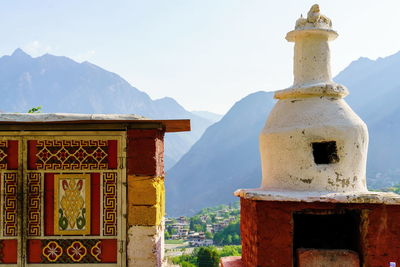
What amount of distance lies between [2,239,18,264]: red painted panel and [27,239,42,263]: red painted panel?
0.66ft

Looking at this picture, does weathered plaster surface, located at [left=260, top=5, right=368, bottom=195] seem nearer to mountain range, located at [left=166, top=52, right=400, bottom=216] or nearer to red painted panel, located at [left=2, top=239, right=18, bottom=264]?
red painted panel, located at [left=2, top=239, right=18, bottom=264]

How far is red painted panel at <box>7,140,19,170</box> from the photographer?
6.30m

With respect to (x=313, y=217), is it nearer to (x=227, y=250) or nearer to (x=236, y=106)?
(x=227, y=250)

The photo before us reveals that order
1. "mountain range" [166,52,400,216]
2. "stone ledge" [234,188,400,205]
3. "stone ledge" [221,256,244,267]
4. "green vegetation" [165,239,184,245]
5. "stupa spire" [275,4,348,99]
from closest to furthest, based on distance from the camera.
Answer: "stone ledge" [234,188,400,205] → "stupa spire" [275,4,348,99] → "stone ledge" [221,256,244,267] → "green vegetation" [165,239,184,245] → "mountain range" [166,52,400,216]

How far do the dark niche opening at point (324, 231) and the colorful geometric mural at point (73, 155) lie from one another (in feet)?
11.1

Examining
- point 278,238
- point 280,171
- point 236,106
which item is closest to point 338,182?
point 280,171

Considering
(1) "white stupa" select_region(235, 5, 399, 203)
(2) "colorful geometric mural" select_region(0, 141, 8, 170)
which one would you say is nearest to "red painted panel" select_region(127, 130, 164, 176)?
(1) "white stupa" select_region(235, 5, 399, 203)

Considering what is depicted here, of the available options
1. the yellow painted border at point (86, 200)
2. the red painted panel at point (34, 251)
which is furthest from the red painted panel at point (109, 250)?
the red painted panel at point (34, 251)

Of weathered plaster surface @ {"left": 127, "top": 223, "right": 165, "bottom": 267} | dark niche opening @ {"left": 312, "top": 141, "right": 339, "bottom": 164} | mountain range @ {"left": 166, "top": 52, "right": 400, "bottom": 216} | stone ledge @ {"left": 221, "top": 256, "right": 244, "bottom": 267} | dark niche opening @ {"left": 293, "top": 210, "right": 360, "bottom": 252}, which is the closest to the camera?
weathered plaster surface @ {"left": 127, "top": 223, "right": 165, "bottom": 267}

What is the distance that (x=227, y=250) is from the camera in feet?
159

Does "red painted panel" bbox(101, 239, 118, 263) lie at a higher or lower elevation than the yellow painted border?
lower

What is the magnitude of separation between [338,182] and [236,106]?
161 m

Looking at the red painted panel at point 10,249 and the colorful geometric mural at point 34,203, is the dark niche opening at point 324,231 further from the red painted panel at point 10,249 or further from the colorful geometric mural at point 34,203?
the red painted panel at point 10,249

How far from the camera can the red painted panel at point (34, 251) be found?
20.4ft
